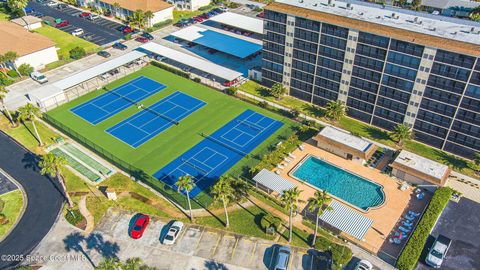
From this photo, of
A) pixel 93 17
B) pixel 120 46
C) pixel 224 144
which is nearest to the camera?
pixel 224 144

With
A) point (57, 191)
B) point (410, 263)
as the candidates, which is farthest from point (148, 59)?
point (410, 263)

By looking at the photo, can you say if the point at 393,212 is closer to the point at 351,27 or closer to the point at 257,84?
the point at 351,27

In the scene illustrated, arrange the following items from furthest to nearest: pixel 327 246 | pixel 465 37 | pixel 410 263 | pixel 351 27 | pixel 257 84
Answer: pixel 257 84 < pixel 351 27 < pixel 465 37 < pixel 327 246 < pixel 410 263

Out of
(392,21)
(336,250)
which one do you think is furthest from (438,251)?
(392,21)

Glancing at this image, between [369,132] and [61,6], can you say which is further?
[61,6]

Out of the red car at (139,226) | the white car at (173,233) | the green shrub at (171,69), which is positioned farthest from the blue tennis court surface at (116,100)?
the white car at (173,233)

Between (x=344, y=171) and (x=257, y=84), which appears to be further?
(x=257, y=84)

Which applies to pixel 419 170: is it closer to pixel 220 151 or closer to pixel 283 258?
pixel 283 258
